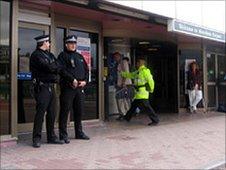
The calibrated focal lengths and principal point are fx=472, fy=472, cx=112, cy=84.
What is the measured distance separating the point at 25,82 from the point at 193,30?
18.7 ft

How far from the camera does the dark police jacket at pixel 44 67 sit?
904cm

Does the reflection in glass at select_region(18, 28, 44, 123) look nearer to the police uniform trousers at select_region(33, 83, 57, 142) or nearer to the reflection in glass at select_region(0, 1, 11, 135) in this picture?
the reflection in glass at select_region(0, 1, 11, 135)

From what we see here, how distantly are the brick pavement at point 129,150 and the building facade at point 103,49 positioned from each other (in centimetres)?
93

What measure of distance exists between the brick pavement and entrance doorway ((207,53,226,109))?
613 cm

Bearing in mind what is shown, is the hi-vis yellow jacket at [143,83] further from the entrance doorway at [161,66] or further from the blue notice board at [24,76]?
the blue notice board at [24,76]

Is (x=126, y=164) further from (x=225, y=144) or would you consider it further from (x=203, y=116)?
(x=203, y=116)

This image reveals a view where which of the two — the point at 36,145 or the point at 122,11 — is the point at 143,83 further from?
the point at 36,145

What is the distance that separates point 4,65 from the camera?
9.41 metres

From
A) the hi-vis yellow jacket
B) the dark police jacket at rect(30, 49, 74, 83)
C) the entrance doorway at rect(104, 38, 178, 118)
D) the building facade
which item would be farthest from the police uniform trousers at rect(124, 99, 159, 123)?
the dark police jacket at rect(30, 49, 74, 83)

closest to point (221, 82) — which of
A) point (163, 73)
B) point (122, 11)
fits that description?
point (163, 73)

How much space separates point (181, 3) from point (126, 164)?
24.4 feet

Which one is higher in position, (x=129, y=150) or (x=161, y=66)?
(x=161, y=66)

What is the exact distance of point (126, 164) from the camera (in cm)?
789

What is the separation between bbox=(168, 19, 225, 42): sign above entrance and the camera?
43.2ft
